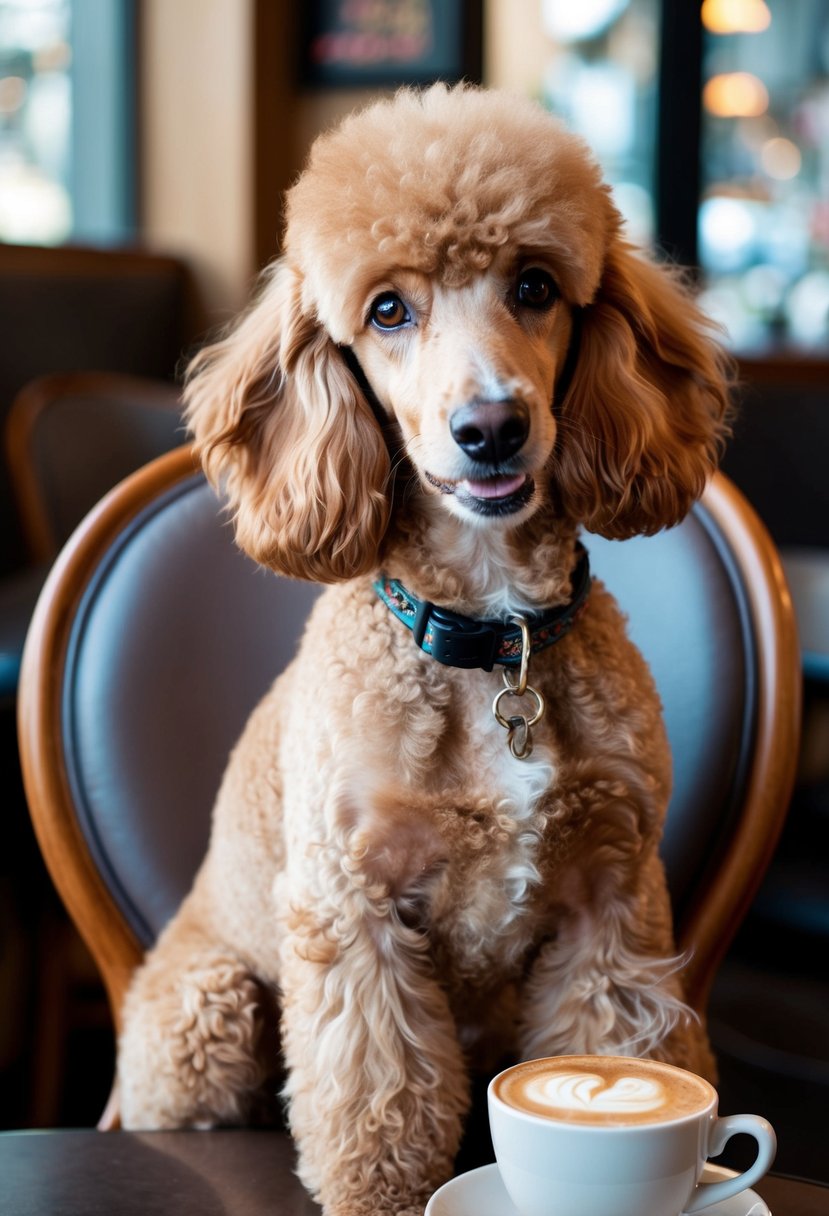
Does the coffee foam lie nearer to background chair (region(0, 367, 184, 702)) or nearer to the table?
the table

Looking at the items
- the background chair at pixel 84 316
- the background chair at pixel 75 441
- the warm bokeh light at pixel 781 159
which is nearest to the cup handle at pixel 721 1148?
the background chair at pixel 75 441

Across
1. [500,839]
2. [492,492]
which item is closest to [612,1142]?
[500,839]

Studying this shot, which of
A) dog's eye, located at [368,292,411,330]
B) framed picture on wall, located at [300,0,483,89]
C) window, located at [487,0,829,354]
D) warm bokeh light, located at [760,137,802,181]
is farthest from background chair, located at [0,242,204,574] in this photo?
warm bokeh light, located at [760,137,802,181]

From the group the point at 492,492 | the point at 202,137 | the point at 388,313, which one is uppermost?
the point at 202,137

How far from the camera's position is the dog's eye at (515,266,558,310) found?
2.98ft

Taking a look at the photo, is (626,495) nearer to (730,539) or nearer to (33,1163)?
(730,539)

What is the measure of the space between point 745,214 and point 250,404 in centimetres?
318

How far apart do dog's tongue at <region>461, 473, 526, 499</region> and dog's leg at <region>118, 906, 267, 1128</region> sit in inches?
18.5

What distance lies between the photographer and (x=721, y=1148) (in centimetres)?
67

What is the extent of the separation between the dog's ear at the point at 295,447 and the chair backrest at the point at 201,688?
275 mm

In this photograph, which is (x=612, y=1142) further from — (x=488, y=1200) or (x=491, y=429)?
(x=491, y=429)

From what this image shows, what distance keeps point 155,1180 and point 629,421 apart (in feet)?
1.92

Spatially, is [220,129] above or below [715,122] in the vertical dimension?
below

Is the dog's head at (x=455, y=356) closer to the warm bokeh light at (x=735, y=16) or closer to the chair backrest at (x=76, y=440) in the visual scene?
the chair backrest at (x=76, y=440)
